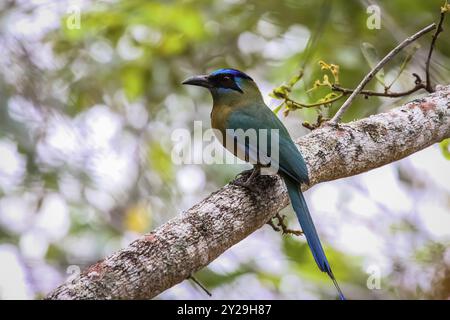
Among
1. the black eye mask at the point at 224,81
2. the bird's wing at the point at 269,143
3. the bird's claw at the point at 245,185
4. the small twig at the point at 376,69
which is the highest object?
the small twig at the point at 376,69

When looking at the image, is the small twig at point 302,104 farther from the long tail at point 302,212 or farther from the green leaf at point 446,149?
the green leaf at point 446,149

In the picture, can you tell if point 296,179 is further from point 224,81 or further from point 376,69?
point 224,81

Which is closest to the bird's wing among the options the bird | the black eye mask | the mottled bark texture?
the bird

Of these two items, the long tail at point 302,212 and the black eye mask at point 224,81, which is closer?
the long tail at point 302,212

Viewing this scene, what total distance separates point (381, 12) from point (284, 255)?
1.88m

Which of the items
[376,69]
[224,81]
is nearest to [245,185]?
[376,69]

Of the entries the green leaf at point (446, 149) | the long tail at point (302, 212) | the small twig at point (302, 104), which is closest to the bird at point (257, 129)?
the long tail at point (302, 212)

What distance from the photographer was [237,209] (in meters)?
2.73

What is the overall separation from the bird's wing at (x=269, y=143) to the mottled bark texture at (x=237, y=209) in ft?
0.33

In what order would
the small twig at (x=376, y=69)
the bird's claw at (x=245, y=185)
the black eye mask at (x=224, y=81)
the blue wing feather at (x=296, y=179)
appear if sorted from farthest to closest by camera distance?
the black eye mask at (x=224, y=81)
the small twig at (x=376, y=69)
the blue wing feather at (x=296, y=179)
the bird's claw at (x=245, y=185)

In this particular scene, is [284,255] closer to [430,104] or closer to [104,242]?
[104,242]

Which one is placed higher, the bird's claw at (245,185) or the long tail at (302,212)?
the bird's claw at (245,185)

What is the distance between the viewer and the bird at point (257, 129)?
3.09 meters
